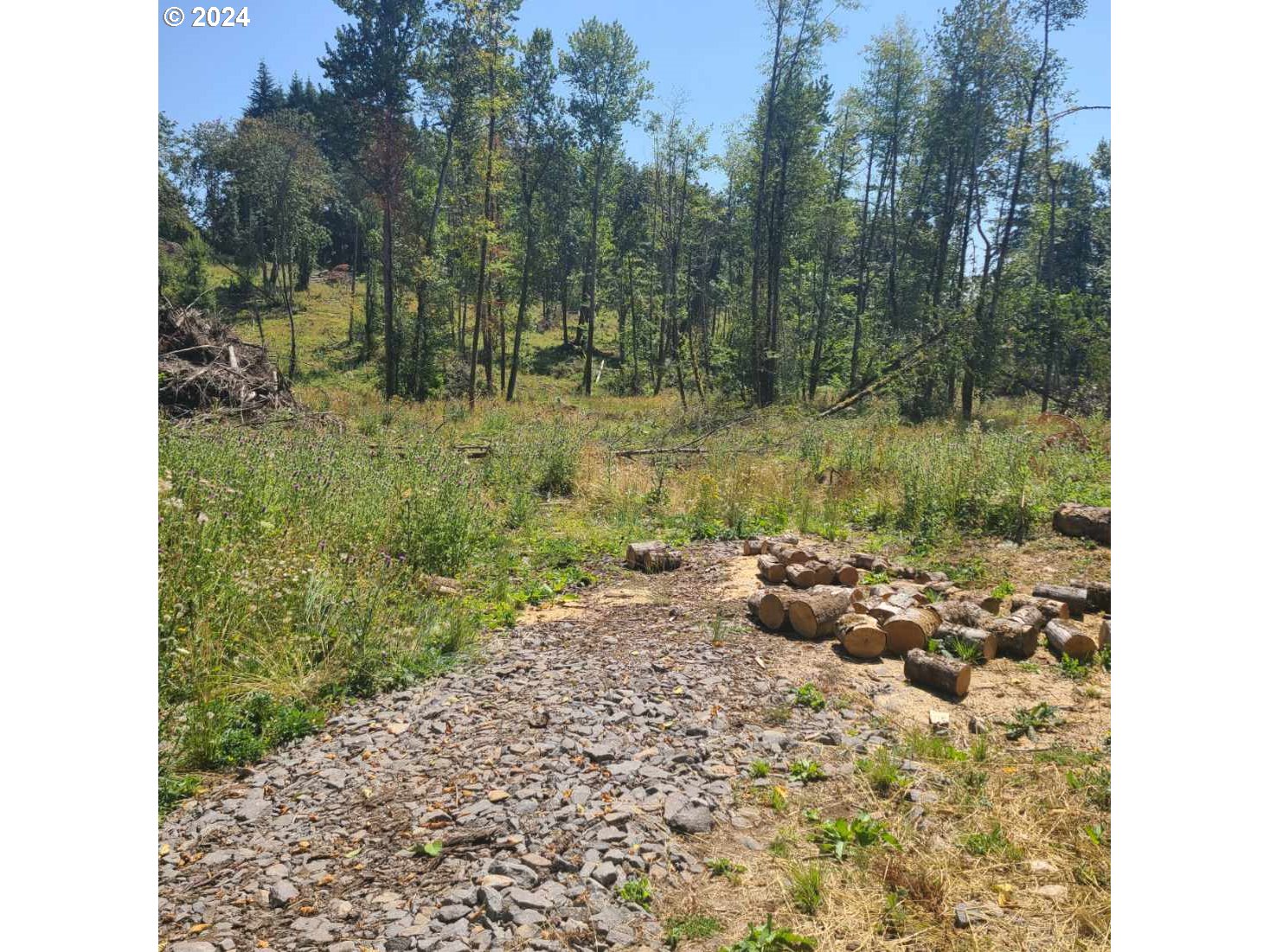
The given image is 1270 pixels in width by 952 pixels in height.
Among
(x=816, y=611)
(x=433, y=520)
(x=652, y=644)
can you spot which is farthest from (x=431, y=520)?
(x=816, y=611)

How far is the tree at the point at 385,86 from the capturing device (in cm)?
1816

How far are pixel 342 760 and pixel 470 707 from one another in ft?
2.09

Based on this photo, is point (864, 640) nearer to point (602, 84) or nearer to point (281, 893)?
point (281, 893)

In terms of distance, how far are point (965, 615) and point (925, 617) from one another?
34 centimetres

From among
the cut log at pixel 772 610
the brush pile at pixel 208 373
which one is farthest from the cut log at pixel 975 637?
the brush pile at pixel 208 373

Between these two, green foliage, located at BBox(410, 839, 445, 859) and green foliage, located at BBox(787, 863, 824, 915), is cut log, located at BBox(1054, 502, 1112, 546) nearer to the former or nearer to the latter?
green foliage, located at BBox(787, 863, 824, 915)

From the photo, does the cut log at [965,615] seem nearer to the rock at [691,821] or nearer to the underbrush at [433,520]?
the underbrush at [433,520]

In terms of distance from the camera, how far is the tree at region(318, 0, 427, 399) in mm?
18156

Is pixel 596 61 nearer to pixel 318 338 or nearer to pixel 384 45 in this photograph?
pixel 384 45

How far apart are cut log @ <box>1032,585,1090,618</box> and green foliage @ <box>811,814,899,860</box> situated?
11.0 ft

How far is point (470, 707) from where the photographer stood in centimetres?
359

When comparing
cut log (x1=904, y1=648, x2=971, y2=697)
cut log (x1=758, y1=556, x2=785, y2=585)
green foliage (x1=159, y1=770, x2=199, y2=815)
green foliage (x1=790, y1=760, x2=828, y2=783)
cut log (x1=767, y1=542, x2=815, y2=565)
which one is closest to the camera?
green foliage (x1=159, y1=770, x2=199, y2=815)

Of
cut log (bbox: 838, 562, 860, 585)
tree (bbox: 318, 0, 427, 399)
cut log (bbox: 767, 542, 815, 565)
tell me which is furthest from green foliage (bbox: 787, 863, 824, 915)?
tree (bbox: 318, 0, 427, 399)
